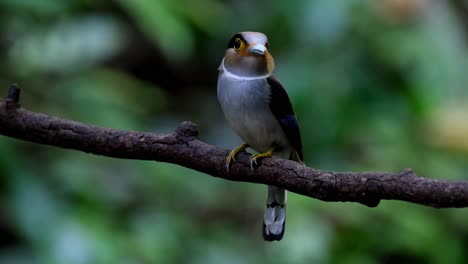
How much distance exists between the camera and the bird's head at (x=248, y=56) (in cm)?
240

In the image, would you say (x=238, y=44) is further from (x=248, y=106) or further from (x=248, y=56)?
(x=248, y=106)

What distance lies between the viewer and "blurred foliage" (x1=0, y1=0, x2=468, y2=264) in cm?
335

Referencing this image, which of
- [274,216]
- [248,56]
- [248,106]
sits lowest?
[274,216]

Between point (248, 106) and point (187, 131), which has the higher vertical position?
point (248, 106)

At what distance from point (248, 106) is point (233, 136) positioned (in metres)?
1.76

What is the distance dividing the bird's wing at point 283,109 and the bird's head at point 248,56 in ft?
0.17

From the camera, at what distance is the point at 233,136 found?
4375 millimetres

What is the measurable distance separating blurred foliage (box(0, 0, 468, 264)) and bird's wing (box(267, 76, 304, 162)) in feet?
2.90

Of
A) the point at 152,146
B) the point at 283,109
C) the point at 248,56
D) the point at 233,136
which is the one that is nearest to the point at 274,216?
the point at 283,109

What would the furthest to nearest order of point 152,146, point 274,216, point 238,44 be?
point 274,216, point 238,44, point 152,146

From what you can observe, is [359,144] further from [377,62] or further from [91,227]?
[91,227]

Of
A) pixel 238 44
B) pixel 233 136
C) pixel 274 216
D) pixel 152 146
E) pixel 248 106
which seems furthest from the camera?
pixel 233 136

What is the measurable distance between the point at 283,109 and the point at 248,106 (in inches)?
5.2

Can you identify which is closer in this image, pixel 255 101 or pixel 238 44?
pixel 238 44
